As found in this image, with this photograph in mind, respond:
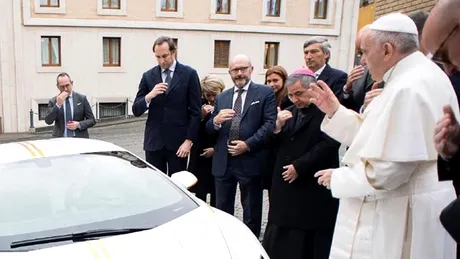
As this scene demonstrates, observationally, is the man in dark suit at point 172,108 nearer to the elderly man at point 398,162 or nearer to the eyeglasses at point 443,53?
the elderly man at point 398,162

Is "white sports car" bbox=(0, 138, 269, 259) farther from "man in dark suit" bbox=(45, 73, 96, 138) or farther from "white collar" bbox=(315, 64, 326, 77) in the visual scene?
"man in dark suit" bbox=(45, 73, 96, 138)

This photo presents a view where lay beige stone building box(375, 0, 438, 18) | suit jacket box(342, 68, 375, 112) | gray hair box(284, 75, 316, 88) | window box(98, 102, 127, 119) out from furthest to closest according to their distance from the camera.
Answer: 1. window box(98, 102, 127, 119)
2. beige stone building box(375, 0, 438, 18)
3. suit jacket box(342, 68, 375, 112)
4. gray hair box(284, 75, 316, 88)

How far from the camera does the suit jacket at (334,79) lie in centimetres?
411

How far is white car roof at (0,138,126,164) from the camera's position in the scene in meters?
3.08

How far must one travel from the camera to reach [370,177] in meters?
2.25

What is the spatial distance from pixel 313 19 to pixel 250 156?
64.2 feet

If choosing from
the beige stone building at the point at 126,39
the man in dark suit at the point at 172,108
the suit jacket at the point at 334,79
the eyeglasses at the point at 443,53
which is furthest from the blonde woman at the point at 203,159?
the beige stone building at the point at 126,39

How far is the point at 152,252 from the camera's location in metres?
2.36

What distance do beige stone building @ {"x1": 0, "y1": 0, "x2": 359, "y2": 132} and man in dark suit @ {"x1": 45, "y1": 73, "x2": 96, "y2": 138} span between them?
1414cm

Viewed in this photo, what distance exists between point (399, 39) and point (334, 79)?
182 centimetres

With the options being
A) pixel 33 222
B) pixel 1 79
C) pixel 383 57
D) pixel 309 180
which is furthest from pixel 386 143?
pixel 1 79

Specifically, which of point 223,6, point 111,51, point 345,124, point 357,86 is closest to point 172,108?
point 357,86

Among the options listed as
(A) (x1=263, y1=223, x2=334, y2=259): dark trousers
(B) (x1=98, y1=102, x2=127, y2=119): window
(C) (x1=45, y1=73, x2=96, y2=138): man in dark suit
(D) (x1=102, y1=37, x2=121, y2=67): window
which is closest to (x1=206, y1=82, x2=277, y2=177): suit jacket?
(A) (x1=263, y1=223, x2=334, y2=259): dark trousers

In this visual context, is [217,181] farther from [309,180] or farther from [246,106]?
[309,180]
